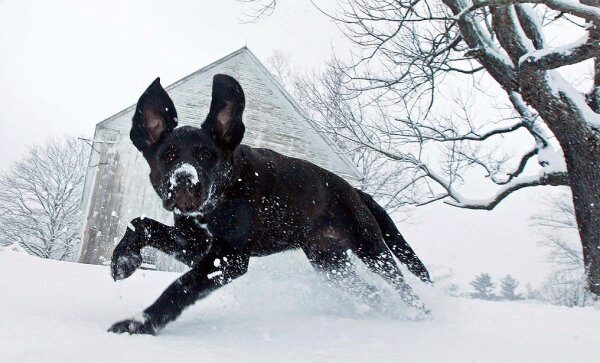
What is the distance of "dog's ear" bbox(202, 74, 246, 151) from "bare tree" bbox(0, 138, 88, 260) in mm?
27680

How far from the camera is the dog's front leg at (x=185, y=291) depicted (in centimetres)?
176

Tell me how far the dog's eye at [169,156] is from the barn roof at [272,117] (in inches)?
522

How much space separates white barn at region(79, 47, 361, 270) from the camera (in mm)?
14922

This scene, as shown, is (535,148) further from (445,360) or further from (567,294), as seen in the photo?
Answer: (567,294)

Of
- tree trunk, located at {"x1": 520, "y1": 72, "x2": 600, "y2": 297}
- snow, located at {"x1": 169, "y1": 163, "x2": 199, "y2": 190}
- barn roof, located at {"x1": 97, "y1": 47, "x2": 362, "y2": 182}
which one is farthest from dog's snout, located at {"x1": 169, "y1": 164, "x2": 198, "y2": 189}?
barn roof, located at {"x1": 97, "y1": 47, "x2": 362, "y2": 182}

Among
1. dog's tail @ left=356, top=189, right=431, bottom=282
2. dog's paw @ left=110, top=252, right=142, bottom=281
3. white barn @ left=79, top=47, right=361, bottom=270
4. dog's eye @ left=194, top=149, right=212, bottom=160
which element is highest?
white barn @ left=79, top=47, right=361, bottom=270

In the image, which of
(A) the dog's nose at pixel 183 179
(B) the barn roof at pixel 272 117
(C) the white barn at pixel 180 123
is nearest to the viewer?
(A) the dog's nose at pixel 183 179

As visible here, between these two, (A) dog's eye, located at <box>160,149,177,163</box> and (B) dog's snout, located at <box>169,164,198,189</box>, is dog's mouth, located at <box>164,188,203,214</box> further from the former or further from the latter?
(A) dog's eye, located at <box>160,149,177,163</box>

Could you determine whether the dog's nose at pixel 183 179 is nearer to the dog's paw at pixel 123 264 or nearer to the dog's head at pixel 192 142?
the dog's head at pixel 192 142

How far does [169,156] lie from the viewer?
2.27m

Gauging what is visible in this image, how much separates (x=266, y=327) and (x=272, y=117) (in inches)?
562

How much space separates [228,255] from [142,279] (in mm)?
2087

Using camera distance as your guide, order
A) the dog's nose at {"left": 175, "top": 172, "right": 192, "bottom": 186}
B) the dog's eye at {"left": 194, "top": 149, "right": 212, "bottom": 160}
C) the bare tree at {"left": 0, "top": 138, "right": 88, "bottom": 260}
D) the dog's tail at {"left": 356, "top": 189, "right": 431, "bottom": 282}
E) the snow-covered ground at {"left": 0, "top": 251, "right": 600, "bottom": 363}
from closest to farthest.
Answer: the snow-covered ground at {"left": 0, "top": 251, "right": 600, "bottom": 363} → the dog's nose at {"left": 175, "top": 172, "right": 192, "bottom": 186} → the dog's eye at {"left": 194, "top": 149, "right": 212, "bottom": 160} → the dog's tail at {"left": 356, "top": 189, "right": 431, "bottom": 282} → the bare tree at {"left": 0, "top": 138, "right": 88, "bottom": 260}

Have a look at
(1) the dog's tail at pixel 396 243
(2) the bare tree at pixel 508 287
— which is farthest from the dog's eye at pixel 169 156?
(2) the bare tree at pixel 508 287
